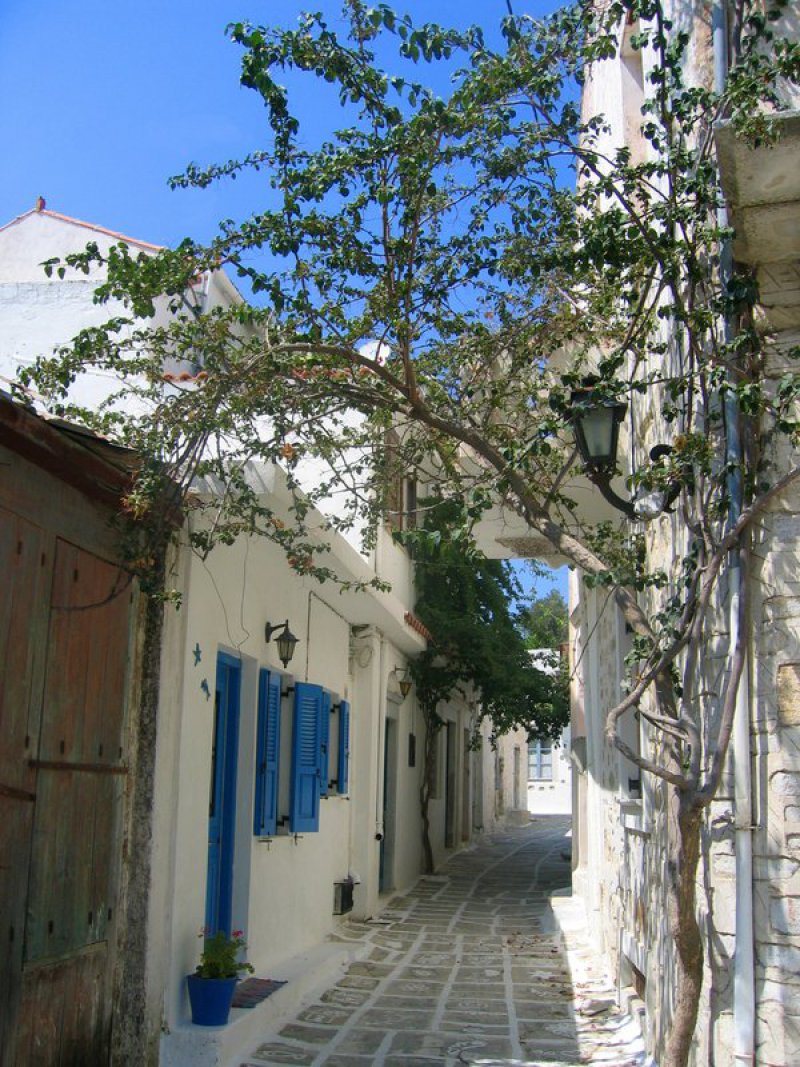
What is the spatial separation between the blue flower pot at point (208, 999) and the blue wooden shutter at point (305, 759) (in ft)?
8.43

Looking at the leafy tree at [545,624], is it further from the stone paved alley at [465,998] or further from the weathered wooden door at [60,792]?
the weathered wooden door at [60,792]

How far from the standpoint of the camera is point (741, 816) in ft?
14.0

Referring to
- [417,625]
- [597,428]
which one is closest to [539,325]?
[597,428]

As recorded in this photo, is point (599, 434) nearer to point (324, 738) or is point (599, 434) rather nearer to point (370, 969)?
point (324, 738)

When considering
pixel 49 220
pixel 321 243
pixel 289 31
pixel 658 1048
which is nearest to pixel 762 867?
pixel 658 1048

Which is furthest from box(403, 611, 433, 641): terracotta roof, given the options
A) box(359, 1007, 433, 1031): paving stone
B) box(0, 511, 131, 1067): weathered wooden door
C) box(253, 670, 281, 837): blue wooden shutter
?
box(0, 511, 131, 1067): weathered wooden door

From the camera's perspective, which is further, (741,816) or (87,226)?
(87,226)

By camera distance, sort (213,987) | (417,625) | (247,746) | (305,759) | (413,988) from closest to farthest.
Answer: (213,987)
(247,746)
(413,988)
(305,759)
(417,625)

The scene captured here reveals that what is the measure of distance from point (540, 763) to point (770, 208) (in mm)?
37031

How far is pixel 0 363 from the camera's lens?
8.77 meters

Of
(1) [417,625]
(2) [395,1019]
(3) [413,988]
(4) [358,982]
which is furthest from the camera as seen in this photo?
(1) [417,625]

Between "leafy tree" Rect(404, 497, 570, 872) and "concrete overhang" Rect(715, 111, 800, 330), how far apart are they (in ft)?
33.7

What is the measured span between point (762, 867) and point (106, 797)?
328 centimetres

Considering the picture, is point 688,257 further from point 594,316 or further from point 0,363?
point 0,363
